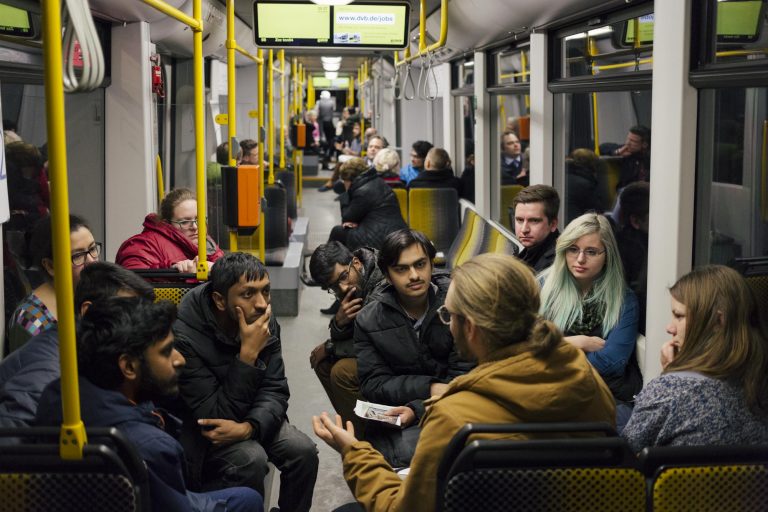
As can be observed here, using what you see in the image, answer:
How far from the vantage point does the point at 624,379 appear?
12.5 ft

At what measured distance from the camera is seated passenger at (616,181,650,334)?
4438 mm

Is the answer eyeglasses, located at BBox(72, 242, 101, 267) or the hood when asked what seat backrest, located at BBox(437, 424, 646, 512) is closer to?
the hood

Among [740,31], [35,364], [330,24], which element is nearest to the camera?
[35,364]

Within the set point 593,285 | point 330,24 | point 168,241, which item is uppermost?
point 330,24

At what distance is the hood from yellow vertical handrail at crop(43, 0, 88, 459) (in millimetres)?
839

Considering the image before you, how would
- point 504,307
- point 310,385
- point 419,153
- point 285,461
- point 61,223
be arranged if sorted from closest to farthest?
point 61,223 < point 504,307 < point 285,461 < point 310,385 < point 419,153

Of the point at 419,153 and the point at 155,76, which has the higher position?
the point at 155,76

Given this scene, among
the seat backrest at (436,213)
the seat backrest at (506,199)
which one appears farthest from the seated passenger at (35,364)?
the seat backrest at (436,213)

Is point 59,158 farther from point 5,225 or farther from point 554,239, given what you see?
point 554,239

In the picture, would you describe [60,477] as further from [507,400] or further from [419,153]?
[419,153]

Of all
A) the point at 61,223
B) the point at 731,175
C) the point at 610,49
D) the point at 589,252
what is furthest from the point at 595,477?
the point at 610,49

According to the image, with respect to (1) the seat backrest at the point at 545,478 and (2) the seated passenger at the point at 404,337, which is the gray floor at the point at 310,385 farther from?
(1) the seat backrest at the point at 545,478

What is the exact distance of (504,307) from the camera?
2.10 meters

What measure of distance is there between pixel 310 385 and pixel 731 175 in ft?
9.84
